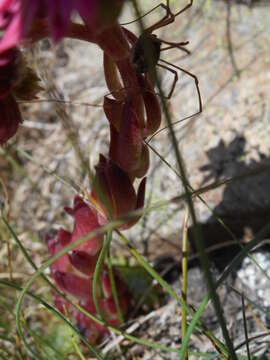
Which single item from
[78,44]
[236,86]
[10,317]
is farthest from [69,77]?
[10,317]

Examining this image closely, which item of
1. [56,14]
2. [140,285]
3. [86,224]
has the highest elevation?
[56,14]

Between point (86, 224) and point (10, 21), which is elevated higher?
point (10, 21)

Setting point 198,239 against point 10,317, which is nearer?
point 198,239

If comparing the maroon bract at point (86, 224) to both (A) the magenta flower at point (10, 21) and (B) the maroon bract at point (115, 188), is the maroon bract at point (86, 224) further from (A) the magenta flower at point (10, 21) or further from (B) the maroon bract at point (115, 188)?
(A) the magenta flower at point (10, 21)

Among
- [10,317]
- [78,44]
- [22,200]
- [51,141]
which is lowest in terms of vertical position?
[10,317]

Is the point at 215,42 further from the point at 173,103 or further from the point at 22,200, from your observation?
the point at 22,200

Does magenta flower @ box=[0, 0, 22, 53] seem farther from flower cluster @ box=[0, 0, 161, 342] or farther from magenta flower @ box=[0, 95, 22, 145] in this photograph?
magenta flower @ box=[0, 95, 22, 145]

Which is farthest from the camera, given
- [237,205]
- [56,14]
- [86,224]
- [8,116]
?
[237,205]

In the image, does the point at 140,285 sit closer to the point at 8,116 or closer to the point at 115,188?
the point at 115,188

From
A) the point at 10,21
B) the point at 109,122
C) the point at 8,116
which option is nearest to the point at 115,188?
the point at 109,122

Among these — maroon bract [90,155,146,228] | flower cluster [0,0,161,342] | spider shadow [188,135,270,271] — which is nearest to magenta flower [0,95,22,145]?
flower cluster [0,0,161,342]

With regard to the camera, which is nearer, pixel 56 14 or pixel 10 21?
pixel 56 14
